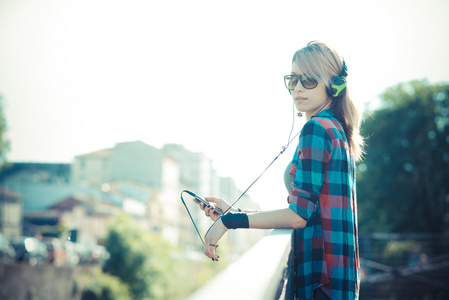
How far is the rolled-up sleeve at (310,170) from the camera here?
1.60 metres

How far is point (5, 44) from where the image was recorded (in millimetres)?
104000

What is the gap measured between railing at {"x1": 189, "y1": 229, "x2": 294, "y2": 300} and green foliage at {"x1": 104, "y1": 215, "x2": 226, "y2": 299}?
139 ft

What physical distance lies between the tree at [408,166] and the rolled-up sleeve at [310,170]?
2873cm

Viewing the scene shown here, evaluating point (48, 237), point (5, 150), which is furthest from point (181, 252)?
point (5, 150)

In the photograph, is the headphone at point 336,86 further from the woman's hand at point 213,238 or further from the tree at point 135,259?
the tree at point 135,259

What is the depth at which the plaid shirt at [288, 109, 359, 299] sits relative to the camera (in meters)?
1.60

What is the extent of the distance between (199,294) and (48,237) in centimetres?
4754

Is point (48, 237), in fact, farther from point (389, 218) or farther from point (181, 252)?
point (389, 218)

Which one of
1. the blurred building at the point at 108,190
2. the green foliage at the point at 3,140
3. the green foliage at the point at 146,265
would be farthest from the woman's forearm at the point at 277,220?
the green foliage at the point at 3,140

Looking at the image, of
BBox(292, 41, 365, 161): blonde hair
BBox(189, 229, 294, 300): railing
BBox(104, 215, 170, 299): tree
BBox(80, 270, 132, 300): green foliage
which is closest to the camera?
BBox(189, 229, 294, 300): railing

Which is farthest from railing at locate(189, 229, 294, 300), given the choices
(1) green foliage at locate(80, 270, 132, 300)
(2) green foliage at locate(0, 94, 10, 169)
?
(2) green foliage at locate(0, 94, 10, 169)

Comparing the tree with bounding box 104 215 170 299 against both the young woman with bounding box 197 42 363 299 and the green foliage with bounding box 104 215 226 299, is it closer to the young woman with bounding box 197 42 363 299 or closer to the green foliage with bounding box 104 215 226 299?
the green foliage with bounding box 104 215 226 299

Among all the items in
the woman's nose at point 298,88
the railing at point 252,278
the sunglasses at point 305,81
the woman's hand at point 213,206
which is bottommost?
the railing at point 252,278

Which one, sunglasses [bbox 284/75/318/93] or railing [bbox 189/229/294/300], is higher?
sunglasses [bbox 284/75/318/93]
